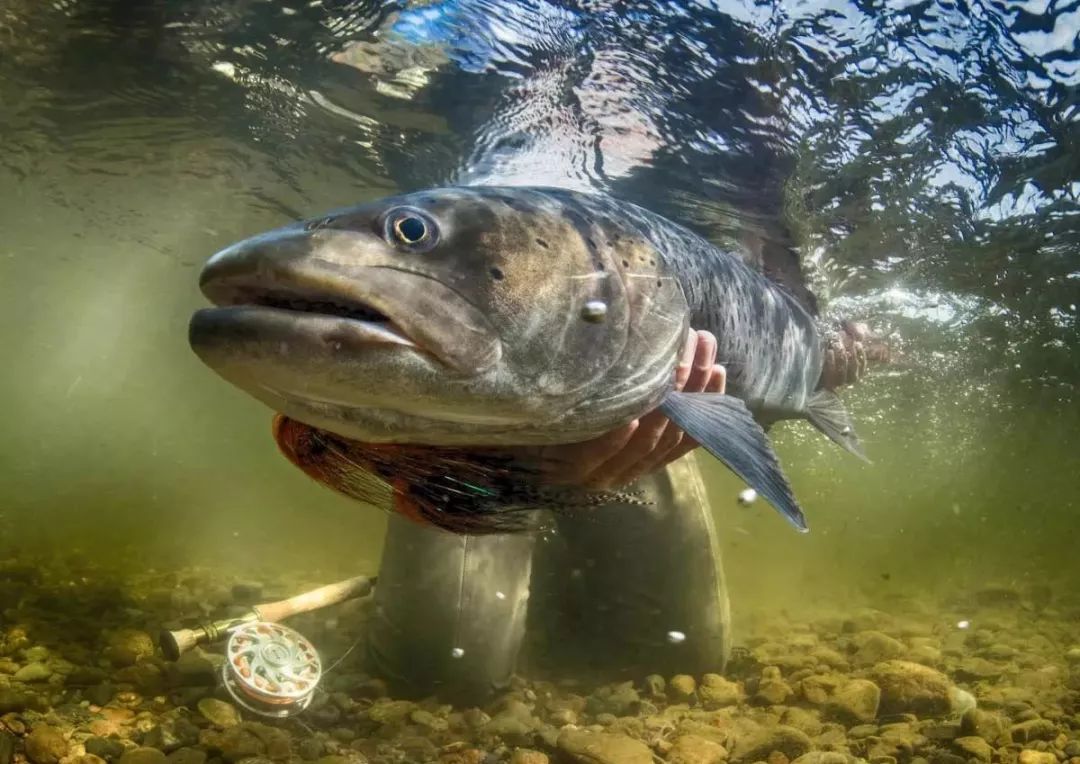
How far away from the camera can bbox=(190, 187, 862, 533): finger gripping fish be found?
1831 mm

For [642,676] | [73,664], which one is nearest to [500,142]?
[642,676]

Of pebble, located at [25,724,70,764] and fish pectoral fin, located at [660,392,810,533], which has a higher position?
fish pectoral fin, located at [660,392,810,533]

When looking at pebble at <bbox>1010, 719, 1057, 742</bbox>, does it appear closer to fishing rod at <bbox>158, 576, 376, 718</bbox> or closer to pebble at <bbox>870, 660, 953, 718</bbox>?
pebble at <bbox>870, 660, 953, 718</bbox>

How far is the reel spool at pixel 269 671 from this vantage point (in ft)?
16.5

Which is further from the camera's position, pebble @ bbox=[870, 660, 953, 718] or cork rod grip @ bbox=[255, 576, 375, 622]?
cork rod grip @ bbox=[255, 576, 375, 622]

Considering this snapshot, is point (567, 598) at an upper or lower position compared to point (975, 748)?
lower

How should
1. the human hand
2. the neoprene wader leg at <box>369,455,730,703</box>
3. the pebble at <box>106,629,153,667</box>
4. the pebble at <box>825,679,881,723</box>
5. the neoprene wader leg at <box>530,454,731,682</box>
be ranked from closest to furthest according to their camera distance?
the human hand → the pebble at <box>825,679,881,723</box> → the pebble at <box>106,629,153,667</box> → the neoprene wader leg at <box>369,455,730,703</box> → the neoprene wader leg at <box>530,454,731,682</box>

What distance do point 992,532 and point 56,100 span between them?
7429 centimetres

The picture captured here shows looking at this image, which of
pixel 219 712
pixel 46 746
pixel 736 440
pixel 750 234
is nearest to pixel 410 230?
pixel 736 440

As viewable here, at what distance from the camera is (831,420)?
6.24 m

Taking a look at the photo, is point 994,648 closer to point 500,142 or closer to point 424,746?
point 424,746

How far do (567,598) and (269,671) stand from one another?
3.05 m

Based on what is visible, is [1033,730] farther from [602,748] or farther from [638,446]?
[638,446]

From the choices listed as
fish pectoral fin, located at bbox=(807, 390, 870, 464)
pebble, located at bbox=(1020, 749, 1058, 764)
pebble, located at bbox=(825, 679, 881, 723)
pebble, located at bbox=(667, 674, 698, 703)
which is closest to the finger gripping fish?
pebble, located at bbox=(1020, 749, 1058, 764)
